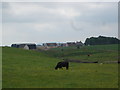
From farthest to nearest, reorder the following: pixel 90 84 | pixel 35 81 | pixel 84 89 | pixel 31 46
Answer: pixel 31 46, pixel 35 81, pixel 90 84, pixel 84 89

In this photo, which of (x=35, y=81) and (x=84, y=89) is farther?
(x=35, y=81)

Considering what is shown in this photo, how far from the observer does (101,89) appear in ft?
66.8

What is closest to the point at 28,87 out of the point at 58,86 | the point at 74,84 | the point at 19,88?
the point at 19,88

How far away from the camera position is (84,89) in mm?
20344

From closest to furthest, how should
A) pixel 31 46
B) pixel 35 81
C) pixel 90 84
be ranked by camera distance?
pixel 90 84 → pixel 35 81 → pixel 31 46

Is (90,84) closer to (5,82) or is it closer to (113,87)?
(113,87)

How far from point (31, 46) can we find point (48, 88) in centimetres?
16532

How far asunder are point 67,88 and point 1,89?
505 centimetres

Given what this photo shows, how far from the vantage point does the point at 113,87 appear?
21516mm

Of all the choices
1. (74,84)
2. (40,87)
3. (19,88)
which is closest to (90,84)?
(74,84)

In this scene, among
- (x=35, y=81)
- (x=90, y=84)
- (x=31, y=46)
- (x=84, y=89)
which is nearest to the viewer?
(x=84, y=89)

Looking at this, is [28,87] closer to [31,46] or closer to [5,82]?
[5,82]

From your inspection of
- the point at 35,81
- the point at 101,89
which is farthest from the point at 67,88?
the point at 35,81

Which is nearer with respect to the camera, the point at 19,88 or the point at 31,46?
the point at 19,88
